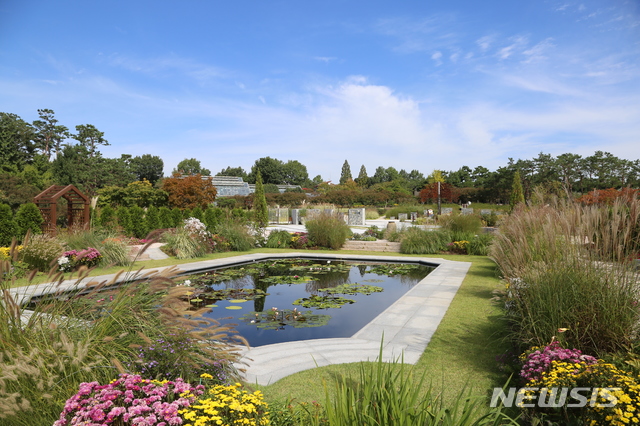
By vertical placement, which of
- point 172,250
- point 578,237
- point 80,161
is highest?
point 80,161

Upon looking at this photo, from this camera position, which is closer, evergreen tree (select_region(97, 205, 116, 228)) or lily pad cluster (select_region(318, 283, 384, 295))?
lily pad cluster (select_region(318, 283, 384, 295))

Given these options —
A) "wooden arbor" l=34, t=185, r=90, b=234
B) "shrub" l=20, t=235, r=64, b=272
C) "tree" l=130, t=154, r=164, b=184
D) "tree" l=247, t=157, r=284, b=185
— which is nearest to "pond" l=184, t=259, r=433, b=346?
"shrub" l=20, t=235, r=64, b=272

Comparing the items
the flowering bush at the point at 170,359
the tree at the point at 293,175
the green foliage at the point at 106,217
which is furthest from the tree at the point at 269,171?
the flowering bush at the point at 170,359

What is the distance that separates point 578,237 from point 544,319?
91 centimetres

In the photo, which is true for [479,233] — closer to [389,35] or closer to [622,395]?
[389,35]

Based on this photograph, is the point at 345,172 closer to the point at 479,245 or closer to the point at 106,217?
the point at 106,217

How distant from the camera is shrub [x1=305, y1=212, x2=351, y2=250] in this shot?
1326cm

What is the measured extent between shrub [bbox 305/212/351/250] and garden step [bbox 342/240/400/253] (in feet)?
1.40

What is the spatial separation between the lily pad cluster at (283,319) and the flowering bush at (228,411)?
3.26 metres

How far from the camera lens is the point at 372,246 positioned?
13695 millimetres

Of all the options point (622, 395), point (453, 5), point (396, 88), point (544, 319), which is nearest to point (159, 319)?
point (622, 395)

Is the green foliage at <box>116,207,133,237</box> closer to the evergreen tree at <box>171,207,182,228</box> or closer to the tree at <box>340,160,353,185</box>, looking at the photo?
the evergreen tree at <box>171,207,182,228</box>

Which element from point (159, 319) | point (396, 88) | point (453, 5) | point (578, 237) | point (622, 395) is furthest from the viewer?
point (396, 88)

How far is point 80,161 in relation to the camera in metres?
31.4
